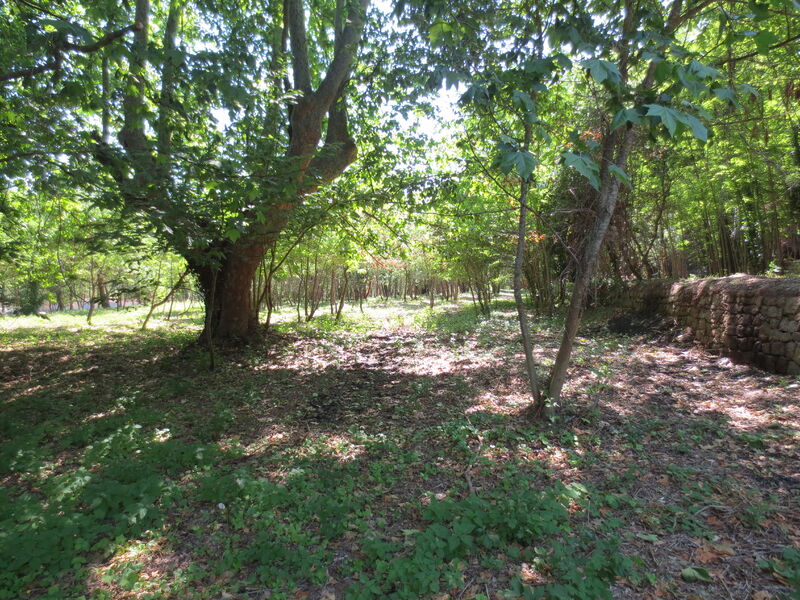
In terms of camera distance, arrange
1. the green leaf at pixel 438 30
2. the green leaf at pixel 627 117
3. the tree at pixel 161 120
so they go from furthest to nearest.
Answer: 1. the tree at pixel 161 120
2. the green leaf at pixel 438 30
3. the green leaf at pixel 627 117

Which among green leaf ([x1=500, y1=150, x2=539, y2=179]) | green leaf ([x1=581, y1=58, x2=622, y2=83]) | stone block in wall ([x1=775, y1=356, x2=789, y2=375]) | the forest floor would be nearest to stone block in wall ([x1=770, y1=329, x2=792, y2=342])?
stone block in wall ([x1=775, y1=356, x2=789, y2=375])

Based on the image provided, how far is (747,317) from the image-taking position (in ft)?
19.6

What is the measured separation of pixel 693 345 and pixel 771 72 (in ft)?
15.7

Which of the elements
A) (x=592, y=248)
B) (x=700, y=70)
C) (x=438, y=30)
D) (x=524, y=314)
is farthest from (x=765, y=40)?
(x=524, y=314)

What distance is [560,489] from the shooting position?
10.2 ft

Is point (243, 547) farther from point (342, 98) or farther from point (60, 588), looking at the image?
point (342, 98)

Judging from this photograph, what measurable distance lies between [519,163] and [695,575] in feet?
8.22

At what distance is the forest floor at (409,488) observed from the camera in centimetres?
231

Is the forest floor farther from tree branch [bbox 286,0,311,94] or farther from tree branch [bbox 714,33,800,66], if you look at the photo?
tree branch [bbox 286,0,311,94]

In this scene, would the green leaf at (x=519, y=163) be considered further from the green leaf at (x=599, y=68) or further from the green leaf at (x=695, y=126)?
the green leaf at (x=695, y=126)

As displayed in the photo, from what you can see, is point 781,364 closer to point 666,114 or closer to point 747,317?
point 747,317

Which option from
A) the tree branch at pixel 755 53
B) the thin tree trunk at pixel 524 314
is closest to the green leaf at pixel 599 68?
the tree branch at pixel 755 53

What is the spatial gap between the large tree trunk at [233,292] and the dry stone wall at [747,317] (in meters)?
9.03

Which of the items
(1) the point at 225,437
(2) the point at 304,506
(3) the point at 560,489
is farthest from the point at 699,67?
(1) the point at 225,437
